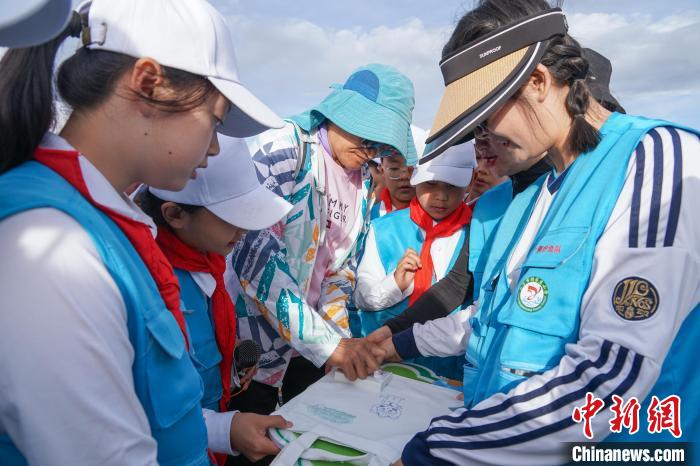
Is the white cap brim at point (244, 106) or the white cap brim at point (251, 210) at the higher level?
the white cap brim at point (244, 106)

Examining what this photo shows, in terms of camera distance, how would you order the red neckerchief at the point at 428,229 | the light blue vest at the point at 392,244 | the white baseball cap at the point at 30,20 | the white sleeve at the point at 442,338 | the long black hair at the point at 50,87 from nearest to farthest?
the white baseball cap at the point at 30,20 → the long black hair at the point at 50,87 → the white sleeve at the point at 442,338 → the red neckerchief at the point at 428,229 → the light blue vest at the point at 392,244

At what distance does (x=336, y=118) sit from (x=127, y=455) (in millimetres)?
1935

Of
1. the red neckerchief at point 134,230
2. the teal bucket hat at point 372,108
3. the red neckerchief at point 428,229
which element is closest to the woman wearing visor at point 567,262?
the teal bucket hat at point 372,108

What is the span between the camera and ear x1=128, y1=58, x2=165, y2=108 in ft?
3.38

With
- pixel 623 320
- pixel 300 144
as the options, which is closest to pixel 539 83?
pixel 623 320

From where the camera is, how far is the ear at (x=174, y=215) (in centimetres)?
183

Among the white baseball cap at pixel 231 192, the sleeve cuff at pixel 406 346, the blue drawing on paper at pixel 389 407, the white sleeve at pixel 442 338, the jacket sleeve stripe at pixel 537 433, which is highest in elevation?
the white baseball cap at pixel 231 192

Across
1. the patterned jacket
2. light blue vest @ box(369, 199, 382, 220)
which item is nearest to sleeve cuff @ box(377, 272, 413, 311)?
the patterned jacket

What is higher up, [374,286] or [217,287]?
[217,287]

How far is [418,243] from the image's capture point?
10.5ft

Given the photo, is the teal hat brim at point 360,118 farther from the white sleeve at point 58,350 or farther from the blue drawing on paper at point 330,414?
the white sleeve at point 58,350

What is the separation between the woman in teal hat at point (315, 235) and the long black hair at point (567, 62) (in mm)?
904

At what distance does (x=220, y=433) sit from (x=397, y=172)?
251 centimetres

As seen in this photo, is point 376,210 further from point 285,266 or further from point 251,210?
point 251,210
